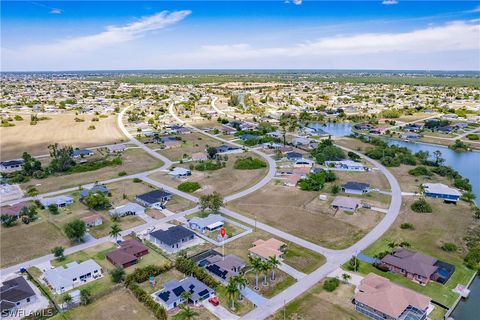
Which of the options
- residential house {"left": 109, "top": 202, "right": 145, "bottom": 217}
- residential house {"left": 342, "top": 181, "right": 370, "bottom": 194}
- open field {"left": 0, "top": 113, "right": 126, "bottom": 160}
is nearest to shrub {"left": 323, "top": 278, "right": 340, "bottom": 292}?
residential house {"left": 342, "top": 181, "right": 370, "bottom": 194}

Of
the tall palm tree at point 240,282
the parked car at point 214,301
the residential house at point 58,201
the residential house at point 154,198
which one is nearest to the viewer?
the tall palm tree at point 240,282

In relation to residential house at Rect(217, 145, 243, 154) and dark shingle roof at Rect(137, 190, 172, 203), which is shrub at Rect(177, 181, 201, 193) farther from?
residential house at Rect(217, 145, 243, 154)

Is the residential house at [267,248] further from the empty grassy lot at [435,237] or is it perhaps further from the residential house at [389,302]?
the residential house at [389,302]

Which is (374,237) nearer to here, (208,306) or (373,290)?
(373,290)

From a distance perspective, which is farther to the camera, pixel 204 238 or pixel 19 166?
pixel 19 166

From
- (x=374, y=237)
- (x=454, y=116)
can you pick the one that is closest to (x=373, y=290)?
(x=374, y=237)

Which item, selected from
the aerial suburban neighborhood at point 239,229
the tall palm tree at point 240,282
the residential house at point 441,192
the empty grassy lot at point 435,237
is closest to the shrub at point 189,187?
the aerial suburban neighborhood at point 239,229
